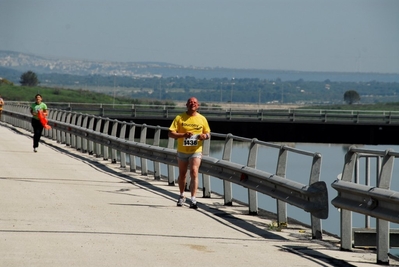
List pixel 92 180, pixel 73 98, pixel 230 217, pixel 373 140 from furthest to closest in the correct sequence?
pixel 73 98, pixel 373 140, pixel 92 180, pixel 230 217

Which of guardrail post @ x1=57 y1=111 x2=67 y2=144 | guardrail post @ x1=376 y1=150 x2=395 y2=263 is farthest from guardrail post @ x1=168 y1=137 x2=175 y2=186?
guardrail post @ x1=57 y1=111 x2=67 y2=144

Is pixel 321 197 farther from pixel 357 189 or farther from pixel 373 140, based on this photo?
pixel 373 140

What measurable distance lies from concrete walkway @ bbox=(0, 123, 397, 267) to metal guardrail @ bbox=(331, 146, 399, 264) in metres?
0.33

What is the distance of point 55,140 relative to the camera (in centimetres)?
4216

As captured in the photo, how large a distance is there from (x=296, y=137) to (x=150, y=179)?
46.9 metres

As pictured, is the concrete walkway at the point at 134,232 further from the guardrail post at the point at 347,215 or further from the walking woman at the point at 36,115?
the walking woman at the point at 36,115

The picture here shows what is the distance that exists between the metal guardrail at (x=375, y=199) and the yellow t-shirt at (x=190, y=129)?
5367 mm

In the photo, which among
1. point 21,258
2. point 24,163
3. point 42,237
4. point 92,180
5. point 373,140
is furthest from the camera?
point 373,140

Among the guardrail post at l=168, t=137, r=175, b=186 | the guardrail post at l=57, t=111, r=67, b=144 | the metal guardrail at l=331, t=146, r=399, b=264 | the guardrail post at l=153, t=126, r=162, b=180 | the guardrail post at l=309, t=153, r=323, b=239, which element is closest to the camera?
the metal guardrail at l=331, t=146, r=399, b=264

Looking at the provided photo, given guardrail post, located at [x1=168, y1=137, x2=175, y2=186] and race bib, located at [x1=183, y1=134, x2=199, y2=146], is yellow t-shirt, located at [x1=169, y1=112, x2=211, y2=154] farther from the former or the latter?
guardrail post, located at [x1=168, y1=137, x2=175, y2=186]

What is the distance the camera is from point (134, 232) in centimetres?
1366

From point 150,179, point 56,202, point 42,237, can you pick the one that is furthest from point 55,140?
point 42,237

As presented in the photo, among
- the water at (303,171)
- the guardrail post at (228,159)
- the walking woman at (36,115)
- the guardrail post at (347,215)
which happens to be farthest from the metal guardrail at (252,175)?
the water at (303,171)

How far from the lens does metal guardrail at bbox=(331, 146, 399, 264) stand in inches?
434
